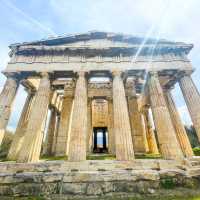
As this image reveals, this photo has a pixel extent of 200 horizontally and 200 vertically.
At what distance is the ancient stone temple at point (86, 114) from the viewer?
27.8 ft

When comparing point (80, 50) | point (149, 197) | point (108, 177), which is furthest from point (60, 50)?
point (149, 197)

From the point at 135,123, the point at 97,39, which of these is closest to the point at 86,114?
the point at 135,123

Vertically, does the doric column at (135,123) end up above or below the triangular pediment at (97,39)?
below

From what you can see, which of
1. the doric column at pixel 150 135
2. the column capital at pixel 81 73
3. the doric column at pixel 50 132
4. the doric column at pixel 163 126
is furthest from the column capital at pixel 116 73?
the doric column at pixel 50 132

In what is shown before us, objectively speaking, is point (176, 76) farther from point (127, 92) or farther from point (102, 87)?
point (102, 87)

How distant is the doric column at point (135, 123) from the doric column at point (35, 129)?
954 centimetres

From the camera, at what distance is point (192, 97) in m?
14.6

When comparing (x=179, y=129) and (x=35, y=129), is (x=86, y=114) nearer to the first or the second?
(x=35, y=129)

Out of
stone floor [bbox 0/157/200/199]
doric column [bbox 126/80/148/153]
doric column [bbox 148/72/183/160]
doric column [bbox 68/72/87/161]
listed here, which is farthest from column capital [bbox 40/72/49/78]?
doric column [bbox 126/80/148/153]

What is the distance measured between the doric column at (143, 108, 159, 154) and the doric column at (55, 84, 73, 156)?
1036 centimetres

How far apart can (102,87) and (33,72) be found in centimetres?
890

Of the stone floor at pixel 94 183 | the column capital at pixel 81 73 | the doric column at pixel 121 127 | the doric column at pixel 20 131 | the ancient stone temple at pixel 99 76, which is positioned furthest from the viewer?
the doric column at pixel 20 131

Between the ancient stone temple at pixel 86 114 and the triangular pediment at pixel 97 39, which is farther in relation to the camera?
the triangular pediment at pixel 97 39

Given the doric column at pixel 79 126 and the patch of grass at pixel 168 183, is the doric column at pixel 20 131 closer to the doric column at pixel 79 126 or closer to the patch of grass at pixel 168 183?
the doric column at pixel 79 126
